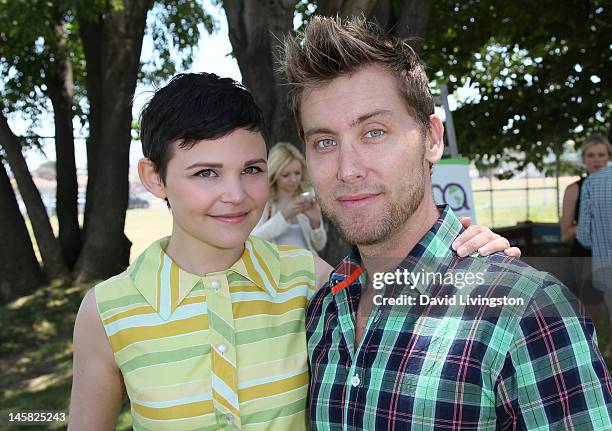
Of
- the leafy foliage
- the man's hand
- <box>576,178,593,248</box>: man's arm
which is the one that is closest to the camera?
the man's hand

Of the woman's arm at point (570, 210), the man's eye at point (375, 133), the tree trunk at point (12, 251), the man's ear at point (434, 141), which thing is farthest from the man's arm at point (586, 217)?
the tree trunk at point (12, 251)

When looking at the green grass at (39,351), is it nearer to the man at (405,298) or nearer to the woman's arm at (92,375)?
the woman's arm at (92,375)

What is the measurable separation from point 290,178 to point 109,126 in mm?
3982

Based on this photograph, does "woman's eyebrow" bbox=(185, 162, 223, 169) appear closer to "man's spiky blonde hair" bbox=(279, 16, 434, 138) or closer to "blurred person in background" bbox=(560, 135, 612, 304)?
"man's spiky blonde hair" bbox=(279, 16, 434, 138)

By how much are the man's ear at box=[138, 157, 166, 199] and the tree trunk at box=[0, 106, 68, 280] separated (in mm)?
5866

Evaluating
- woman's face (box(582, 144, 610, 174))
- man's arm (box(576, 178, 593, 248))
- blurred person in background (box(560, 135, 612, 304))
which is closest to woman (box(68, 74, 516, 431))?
man's arm (box(576, 178, 593, 248))

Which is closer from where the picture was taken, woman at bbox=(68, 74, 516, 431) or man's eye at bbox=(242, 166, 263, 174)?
woman at bbox=(68, 74, 516, 431)

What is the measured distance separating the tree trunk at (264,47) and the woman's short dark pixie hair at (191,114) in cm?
204

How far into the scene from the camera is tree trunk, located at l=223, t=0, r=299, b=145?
3.84 meters

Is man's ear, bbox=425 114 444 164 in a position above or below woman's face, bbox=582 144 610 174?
above

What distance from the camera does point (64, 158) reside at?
845cm

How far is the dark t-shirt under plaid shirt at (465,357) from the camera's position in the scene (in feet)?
3.95

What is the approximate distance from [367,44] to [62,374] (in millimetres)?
4886

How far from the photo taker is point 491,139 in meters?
7.79
